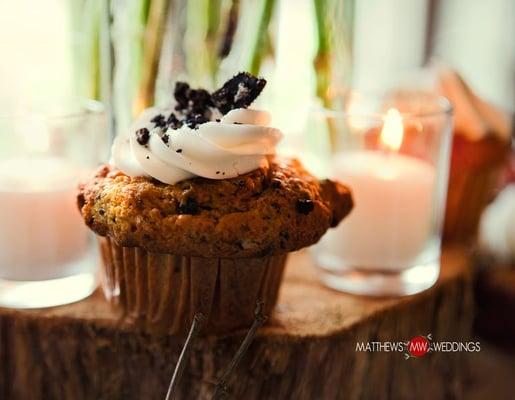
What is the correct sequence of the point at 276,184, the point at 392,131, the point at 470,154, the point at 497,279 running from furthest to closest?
the point at 497,279 → the point at 470,154 → the point at 392,131 → the point at 276,184

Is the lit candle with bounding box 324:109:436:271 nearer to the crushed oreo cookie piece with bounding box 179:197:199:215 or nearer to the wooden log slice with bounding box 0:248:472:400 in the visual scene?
the wooden log slice with bounding box 0:248:472:400

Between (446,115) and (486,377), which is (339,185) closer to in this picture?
(446,115)

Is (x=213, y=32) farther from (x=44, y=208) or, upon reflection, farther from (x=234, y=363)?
(x=234, y=363)

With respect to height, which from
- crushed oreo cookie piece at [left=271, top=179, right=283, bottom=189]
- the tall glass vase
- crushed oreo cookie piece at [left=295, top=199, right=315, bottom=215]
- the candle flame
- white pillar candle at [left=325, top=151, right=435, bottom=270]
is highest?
the tall glass vase

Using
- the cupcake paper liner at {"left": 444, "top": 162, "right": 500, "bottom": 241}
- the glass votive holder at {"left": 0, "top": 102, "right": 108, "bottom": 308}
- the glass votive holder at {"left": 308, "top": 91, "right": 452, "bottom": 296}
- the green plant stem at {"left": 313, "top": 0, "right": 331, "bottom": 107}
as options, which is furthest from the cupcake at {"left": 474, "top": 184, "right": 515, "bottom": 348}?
the glass votive holder at {"left": 0, "top": 102, "right": 108, "bottom": 308}

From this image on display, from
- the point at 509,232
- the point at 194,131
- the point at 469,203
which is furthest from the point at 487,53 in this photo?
the point at 194,131

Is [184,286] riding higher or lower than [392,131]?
lower

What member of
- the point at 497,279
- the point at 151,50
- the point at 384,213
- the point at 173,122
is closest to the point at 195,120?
the point at 173,122
